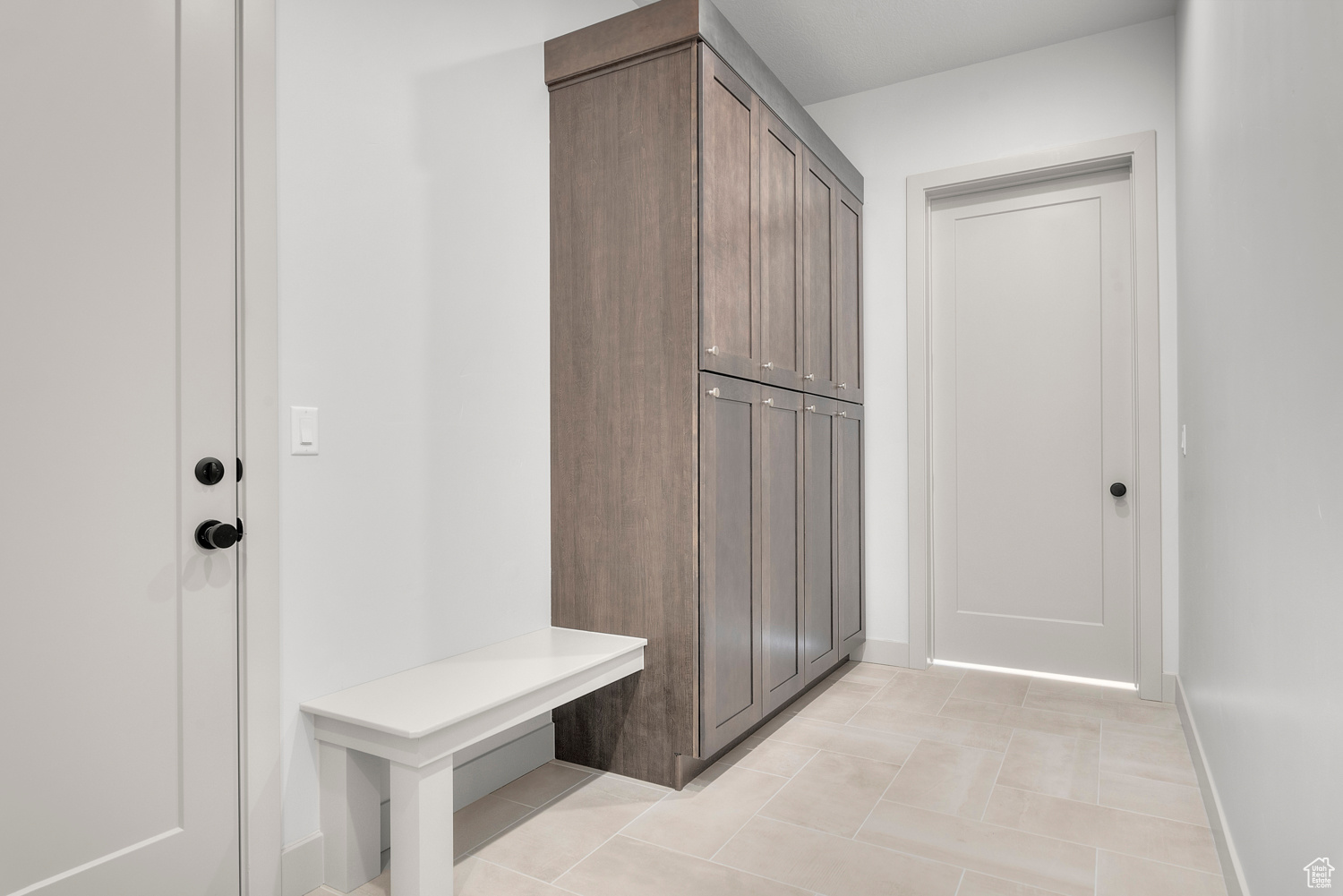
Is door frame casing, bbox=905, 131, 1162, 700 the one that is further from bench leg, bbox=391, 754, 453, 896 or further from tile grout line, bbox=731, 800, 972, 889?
bench leg, bbox=391, 754, 453, 896

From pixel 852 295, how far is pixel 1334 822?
285 cm

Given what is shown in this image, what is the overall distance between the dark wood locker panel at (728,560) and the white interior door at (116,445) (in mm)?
1205

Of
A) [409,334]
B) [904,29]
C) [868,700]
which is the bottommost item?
[868,700]

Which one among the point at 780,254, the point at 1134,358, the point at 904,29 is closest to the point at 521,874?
the point at 780,254

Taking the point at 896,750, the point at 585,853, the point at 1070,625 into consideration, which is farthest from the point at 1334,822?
the point at 1070,625

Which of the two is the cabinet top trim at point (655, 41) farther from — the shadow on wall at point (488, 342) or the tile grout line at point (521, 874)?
the tile grout line at point (521, 874)

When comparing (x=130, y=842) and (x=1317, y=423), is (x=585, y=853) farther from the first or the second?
(x=1317, y=423)

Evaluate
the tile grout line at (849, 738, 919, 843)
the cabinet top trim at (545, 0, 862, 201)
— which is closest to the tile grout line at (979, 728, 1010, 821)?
the tile grout line at (849, 738, 919, 843)

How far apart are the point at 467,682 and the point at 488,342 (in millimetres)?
965

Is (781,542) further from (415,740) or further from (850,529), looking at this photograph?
(415,740)

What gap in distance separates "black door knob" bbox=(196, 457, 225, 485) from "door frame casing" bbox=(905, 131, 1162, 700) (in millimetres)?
2921

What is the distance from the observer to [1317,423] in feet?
3.38

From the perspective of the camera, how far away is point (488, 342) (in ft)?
7.23

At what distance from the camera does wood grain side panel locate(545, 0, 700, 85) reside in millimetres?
2174
